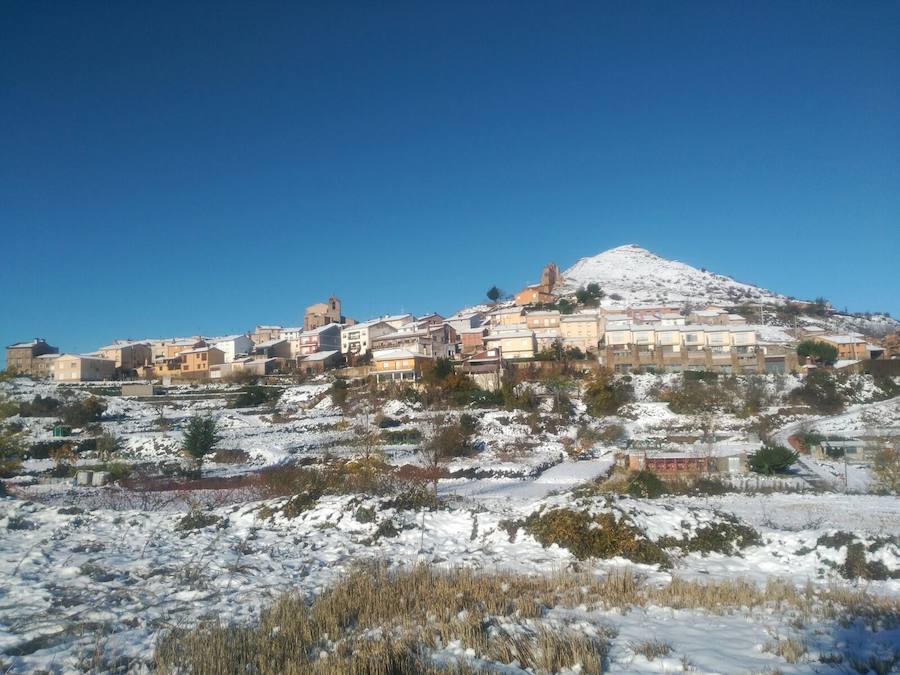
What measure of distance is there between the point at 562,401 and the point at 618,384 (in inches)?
205

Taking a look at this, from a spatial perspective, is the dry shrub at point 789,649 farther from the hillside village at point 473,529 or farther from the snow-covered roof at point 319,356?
the snow-covered roof at point 319,356

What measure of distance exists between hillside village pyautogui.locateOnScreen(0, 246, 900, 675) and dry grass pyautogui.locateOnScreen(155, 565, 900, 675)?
0.04 m

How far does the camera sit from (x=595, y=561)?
28.0ft

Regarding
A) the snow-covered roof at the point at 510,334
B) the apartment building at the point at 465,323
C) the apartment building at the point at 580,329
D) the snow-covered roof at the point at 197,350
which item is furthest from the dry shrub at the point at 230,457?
the apartment building at the point at 465,323

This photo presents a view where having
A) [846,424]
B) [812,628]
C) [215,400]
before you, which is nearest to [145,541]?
[812,628]

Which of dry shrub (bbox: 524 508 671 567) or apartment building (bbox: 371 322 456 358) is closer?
dry shrub (bbox: 524 508 671 567)

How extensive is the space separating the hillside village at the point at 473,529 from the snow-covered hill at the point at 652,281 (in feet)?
171

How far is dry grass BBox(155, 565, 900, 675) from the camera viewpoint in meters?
4.84

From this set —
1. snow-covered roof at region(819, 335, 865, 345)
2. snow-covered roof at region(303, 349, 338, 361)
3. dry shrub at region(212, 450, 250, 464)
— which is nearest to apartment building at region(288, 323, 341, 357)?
snow-covered roof at region(303, 349, 338, 361)

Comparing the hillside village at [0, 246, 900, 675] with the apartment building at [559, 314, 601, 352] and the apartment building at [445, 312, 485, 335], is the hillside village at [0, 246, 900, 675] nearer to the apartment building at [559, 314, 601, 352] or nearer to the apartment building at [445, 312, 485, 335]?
the apartment building at [559, 314, 601, 352]

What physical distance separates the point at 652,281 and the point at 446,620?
111207mm

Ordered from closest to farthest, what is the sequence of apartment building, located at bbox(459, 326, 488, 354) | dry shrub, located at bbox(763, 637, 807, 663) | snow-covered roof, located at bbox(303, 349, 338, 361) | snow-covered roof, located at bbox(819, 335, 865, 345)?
dry shrub, located at bbox(763, 637, 807, 663) → snow-covered roof, located at bbox(819, 335, 865, 345) → apartment building, located at bbox(459, 326, 488, 354) → snow-covered roof, located at bbox(303, 349, 338, 361)

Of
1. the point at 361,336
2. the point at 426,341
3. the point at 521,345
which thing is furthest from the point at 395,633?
the point at 361,336

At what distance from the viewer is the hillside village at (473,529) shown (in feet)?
17.3
